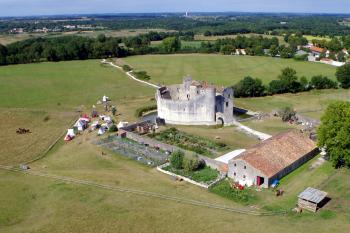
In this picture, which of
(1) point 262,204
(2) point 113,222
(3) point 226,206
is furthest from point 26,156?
A: (1) point 262,204

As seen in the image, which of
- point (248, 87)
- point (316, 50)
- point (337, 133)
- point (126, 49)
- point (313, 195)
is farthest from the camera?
point (126, 49)

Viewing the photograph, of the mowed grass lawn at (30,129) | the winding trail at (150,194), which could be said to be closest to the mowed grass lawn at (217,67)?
the mowed grass lawn at (30,129)

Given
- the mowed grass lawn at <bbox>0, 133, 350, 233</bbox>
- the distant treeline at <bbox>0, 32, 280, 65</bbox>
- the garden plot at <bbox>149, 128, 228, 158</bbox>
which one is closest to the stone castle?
the garden plot at <bbox>149, 128, 228, 158</bbox>

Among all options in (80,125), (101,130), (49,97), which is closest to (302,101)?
(101,130)

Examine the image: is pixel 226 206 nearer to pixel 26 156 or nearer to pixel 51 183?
pixel 51 183

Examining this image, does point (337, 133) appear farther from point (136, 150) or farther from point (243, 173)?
point (136, 150)
